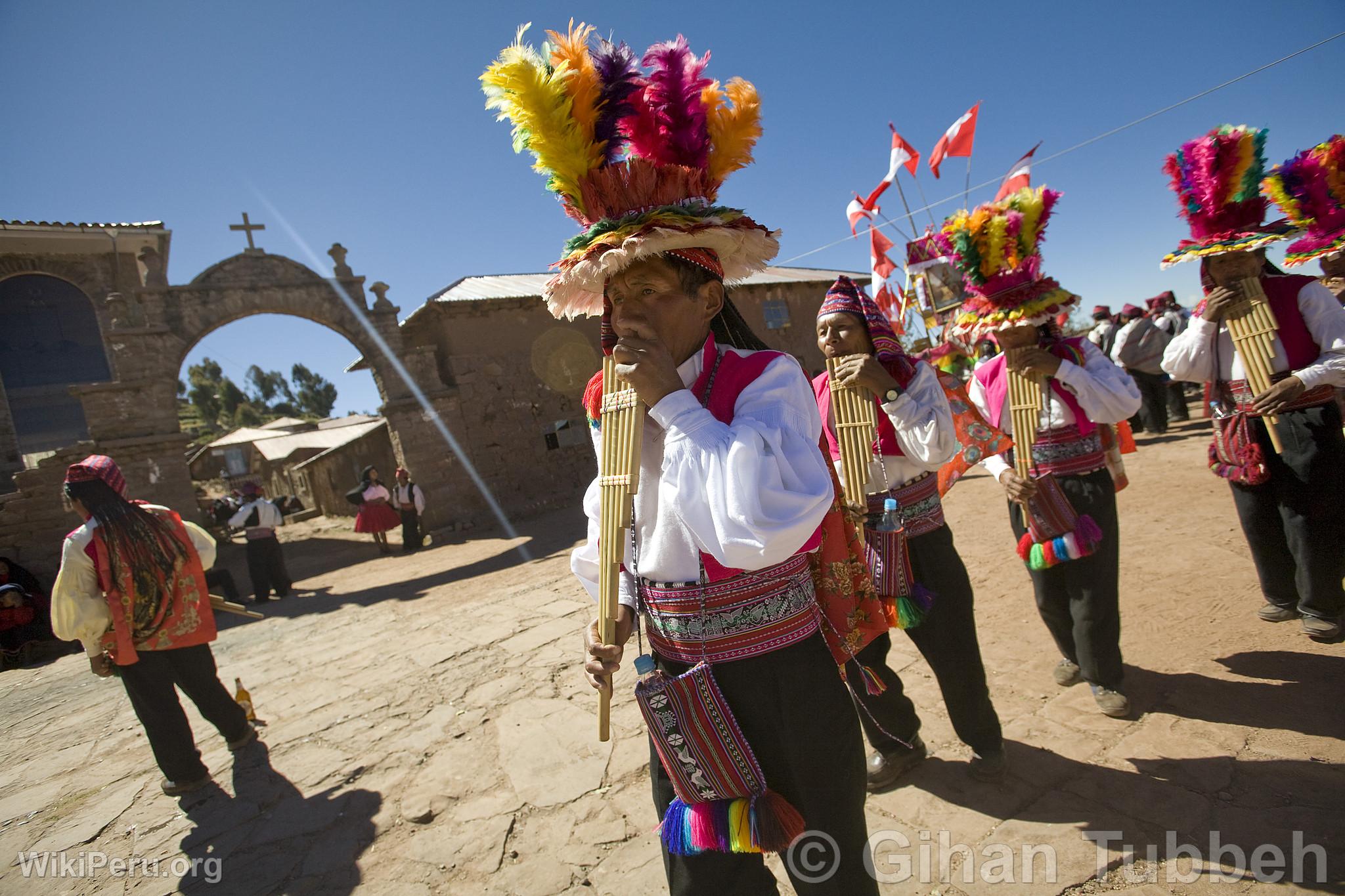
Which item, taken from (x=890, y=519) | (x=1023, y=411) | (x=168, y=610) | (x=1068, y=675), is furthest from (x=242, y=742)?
(x=1023, y=411)

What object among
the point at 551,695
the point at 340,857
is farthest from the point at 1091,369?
the point at 340,857

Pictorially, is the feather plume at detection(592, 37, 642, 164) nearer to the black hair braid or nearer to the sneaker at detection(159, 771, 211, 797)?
the black hair braid

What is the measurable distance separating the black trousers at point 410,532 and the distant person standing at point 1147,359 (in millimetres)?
12118

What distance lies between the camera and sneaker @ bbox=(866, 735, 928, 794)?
8.27 feet

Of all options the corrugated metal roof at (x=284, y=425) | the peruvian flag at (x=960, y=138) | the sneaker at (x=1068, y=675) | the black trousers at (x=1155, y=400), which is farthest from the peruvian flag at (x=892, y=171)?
the corrugated metal roof at (x=284, y=425)

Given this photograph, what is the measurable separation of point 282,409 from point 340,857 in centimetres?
6448

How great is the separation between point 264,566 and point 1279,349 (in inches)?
440

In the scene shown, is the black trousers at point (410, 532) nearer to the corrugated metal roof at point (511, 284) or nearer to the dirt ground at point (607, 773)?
the corrugated metal roof at point (511, 284)

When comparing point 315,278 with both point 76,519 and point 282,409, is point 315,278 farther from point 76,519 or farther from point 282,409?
point 282,409

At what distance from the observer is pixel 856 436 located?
2467mm

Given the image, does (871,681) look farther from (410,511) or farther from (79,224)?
(79,224)

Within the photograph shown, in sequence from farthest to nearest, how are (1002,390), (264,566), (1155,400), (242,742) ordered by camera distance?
(1155,400), (264,566), (242,742), (1002,390)

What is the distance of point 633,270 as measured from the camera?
151cm

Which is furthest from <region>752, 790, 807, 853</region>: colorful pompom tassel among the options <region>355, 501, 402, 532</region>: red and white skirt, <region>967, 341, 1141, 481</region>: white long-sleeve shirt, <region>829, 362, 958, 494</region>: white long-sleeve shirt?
<region>355, 501, 402, 532</region>: red and white skirt
